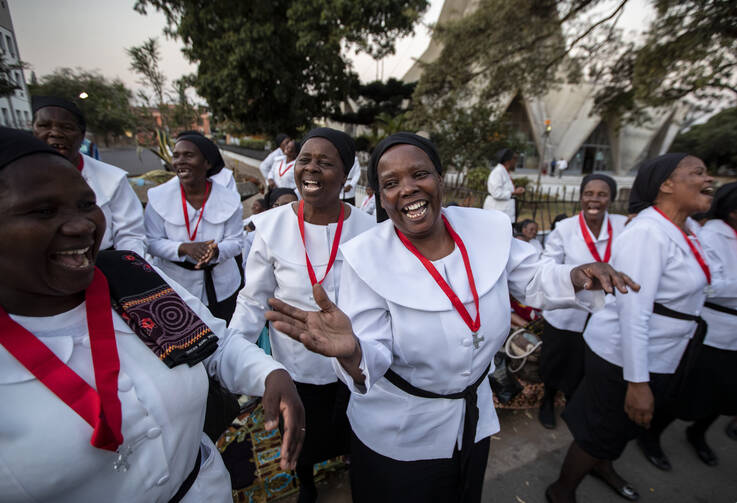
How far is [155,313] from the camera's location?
1271 mm

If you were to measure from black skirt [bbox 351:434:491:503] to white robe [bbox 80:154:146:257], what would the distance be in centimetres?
228

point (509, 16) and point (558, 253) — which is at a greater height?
point (509, 16)

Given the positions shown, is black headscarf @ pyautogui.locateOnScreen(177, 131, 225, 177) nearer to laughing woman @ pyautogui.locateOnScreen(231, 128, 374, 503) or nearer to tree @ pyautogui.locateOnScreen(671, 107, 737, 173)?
laughing woman @ pyautogui.locateOnScreen(231, 128, 374, 503)

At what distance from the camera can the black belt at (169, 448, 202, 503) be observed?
1.30m

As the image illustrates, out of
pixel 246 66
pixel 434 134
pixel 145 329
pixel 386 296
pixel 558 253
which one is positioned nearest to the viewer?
pixel 145 329

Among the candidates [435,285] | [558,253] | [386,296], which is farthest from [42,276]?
[558,253]

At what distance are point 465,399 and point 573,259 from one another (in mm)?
2342

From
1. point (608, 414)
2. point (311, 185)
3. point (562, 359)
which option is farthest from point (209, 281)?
point (562, 359)

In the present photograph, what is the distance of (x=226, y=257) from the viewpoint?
125 inches

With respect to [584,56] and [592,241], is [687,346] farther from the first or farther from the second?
[584,56]

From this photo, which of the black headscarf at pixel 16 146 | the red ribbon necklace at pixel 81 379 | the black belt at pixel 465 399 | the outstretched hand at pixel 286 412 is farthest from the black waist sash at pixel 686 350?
the black headscarf at pixel 16 146

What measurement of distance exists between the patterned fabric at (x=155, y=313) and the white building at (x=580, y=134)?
34541 mm

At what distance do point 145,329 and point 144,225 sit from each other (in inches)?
96.3

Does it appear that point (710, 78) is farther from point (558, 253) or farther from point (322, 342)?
point (322, 342)
